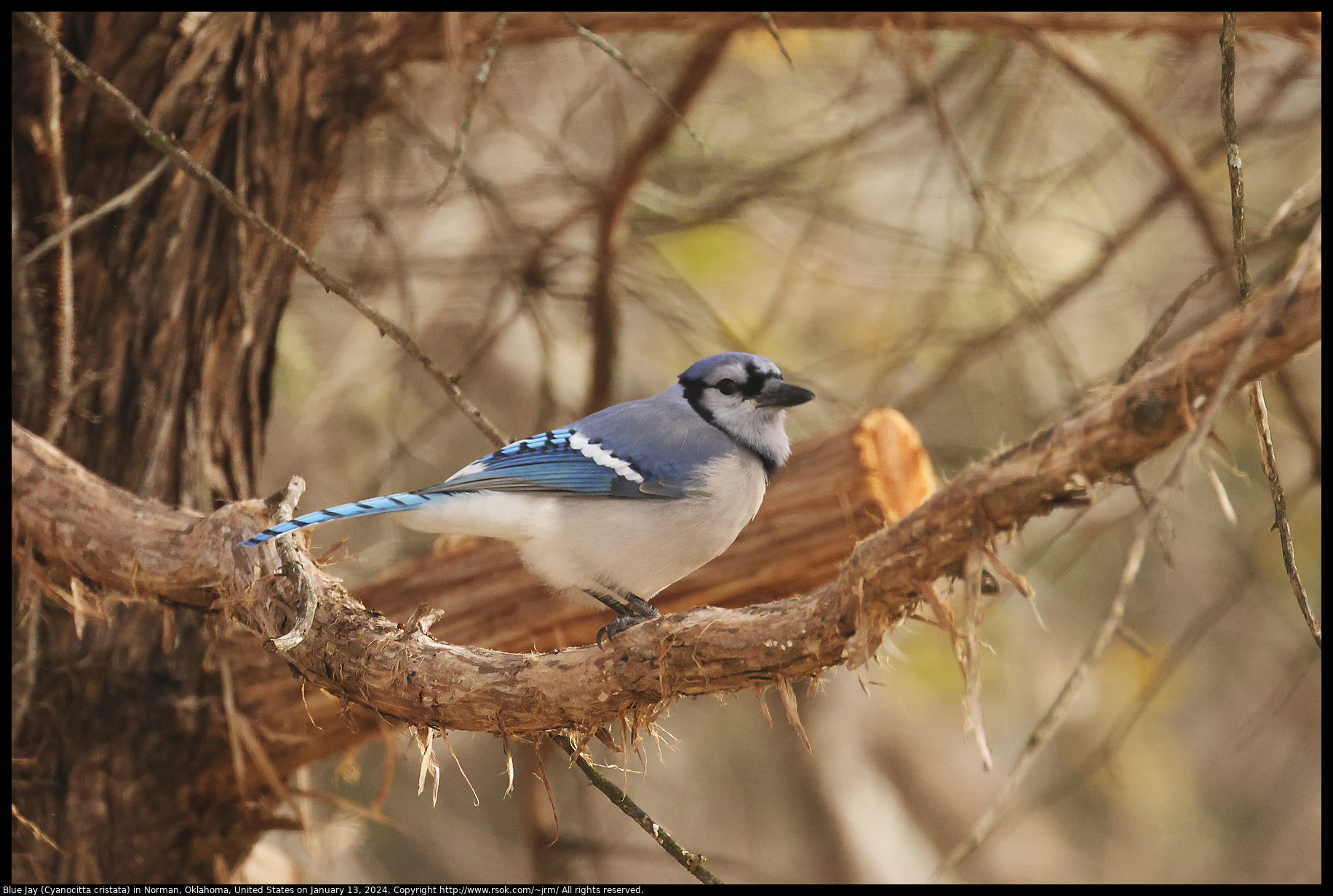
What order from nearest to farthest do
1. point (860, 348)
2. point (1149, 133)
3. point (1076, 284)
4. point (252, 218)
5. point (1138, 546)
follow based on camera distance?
point (1138, 546), point (252, 218), point (1149, 133), point (1076, 284), point (860, 348)

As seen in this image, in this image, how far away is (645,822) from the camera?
2.01 m

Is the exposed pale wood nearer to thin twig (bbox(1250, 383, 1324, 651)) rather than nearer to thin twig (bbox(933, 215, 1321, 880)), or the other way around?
thin twig (bbox(1250, 383, 1324, 651))

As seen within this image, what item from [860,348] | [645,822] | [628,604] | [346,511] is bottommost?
[645,822]

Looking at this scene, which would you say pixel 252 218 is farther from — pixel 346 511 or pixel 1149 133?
pixel 1149 133

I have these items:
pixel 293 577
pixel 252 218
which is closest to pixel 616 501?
pixel 293 577

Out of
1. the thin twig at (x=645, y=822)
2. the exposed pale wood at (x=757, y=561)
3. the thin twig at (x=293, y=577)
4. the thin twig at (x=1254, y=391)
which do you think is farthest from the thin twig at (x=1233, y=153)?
the thin twig at (x=293, y=577)

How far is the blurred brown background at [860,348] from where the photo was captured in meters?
4.43

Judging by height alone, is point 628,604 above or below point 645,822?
above

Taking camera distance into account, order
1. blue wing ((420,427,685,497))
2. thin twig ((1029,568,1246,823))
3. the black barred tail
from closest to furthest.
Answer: the black barred tail, blue wing ((420,427,685,497)), thin twig ((1029,568,1246,823))

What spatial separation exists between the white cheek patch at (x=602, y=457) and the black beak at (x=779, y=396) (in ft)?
1.64

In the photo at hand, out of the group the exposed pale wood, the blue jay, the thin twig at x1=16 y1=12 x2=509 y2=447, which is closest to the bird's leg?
the blue jay

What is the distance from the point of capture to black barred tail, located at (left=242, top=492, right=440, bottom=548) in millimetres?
2154

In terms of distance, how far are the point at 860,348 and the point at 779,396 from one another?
2.14 metres

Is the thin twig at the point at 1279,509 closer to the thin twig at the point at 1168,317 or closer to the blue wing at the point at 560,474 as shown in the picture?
the thin twig at the point at 1168,317
